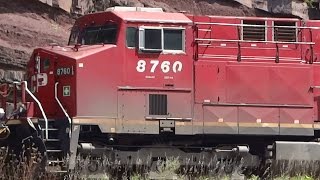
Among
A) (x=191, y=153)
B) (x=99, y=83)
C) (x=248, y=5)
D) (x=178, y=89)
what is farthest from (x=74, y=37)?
(x=248, y=5)

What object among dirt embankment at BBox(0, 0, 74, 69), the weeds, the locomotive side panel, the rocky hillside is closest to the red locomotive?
the locomotive side panel

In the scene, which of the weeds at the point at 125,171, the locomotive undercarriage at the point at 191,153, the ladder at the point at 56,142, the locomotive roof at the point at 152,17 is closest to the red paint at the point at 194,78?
the locomotive roof at the point at 152,17

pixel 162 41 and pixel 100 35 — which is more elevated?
pixel 100 35

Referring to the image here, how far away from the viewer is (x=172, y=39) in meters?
12.6

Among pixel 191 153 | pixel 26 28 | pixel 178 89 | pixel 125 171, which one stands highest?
pixel 26 28

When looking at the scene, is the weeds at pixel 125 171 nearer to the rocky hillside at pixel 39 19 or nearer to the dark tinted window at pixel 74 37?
the dark tinted window at pixel 74 37

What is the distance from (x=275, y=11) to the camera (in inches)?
827

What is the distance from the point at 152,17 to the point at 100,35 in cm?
127

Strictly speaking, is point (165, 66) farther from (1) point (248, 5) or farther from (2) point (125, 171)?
(1) point (248, 5)

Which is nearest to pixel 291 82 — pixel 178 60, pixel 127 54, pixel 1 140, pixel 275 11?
pixel 178 60

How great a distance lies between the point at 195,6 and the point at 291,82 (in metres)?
8.41

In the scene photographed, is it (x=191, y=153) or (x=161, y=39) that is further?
(x=191, y=153)

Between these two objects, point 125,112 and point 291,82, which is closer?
point 125,112

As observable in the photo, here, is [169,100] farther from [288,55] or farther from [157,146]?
[288,55]
